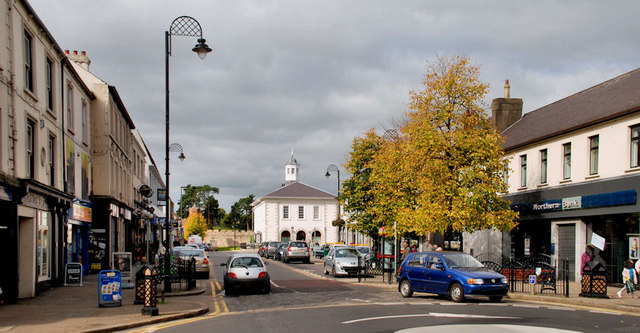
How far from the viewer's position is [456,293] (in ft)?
60.8

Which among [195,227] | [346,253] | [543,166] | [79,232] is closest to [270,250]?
[346,253]

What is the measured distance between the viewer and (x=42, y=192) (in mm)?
19750

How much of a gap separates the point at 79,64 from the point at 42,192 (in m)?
17.7

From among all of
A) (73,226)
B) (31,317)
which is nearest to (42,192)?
(31,317)

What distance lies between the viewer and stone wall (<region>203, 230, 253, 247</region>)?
393 feet

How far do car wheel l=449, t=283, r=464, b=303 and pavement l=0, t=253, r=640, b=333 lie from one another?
9.64ft

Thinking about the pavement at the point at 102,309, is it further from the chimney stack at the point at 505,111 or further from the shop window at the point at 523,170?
the chimney stack at the point at 505,111

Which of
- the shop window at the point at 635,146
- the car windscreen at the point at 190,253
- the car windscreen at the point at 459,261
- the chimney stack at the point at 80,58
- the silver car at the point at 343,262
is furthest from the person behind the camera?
the chimney stack at the point at 80,58

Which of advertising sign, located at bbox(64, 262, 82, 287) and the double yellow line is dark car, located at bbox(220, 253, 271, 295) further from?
advertising sign, located at bbox(64, 262, 82, 287)

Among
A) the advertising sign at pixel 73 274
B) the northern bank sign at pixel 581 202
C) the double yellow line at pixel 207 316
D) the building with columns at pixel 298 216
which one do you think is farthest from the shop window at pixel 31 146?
the building with columns at pixel 298 216

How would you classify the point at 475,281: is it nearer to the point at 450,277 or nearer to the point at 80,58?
the point at 450,277

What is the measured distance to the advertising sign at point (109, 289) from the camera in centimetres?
1670

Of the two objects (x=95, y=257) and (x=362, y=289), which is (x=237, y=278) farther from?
(x=95, y=257)

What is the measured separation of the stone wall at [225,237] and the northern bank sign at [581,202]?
3686 inches
